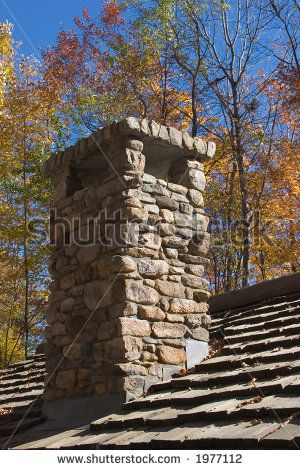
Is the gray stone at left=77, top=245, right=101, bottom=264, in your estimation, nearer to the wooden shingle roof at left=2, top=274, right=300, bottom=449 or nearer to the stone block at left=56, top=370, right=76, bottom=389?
the stone block at left=56, top=370, right=76, bottom=389

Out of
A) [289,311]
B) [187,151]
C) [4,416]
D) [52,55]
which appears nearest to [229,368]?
[289,311]

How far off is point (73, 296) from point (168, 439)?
2.10 meters

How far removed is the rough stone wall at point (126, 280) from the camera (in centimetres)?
453

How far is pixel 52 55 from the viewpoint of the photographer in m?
17.0

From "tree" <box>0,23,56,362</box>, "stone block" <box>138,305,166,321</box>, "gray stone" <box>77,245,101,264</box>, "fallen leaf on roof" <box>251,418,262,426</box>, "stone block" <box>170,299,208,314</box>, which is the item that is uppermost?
"tree" <box>0,23,56,362</box>

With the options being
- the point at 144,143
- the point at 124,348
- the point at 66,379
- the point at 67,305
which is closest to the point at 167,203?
the point at 144,143

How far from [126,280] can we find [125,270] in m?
0.08

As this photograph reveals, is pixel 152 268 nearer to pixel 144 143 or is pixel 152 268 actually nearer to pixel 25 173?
pixel 144 143

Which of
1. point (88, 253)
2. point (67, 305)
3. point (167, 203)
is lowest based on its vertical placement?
point (67, 305)

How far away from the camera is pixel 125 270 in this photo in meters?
4.55

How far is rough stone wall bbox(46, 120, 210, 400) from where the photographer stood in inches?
178

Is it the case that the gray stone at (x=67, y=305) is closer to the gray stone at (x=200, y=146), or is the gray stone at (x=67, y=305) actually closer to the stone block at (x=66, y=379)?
the stone block at (x=66, y=379)

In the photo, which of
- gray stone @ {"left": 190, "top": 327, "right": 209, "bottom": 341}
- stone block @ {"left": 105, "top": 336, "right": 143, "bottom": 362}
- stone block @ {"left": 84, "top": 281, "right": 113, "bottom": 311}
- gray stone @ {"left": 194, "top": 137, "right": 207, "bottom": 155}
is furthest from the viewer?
gray stone @ {"left": 194, "top": 137, "right": 207, "bottom": 155}

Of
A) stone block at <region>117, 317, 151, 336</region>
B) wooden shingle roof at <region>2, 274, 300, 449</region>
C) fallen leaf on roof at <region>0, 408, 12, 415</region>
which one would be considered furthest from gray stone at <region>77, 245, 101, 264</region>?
fallen leaf on roof at <region>0, 408, 12, 415</region>
